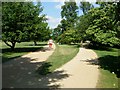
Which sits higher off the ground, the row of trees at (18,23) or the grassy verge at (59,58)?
the row of trees at (18,23)

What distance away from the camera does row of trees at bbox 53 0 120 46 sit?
66.7 feet

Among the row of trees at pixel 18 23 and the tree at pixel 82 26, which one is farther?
the tree at pixel 82 26

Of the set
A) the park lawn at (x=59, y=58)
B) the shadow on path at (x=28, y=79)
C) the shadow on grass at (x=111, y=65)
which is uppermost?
the shadow on path at (x=28, y=79)

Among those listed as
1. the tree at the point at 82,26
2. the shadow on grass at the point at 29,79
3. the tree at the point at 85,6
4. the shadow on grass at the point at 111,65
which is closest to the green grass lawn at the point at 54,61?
the shadow on grass at the point at 29,79

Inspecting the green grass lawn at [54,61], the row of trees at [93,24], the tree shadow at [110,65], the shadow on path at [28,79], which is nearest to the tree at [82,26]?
the row of trees at [93,24]

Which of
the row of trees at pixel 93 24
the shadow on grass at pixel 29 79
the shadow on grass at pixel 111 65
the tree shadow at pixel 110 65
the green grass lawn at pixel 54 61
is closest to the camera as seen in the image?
the shadow on grass at pixel 29 79

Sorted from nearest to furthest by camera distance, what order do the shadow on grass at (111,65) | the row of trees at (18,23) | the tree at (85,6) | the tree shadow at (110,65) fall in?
the shadow on grass at (111,65) < the tree shadow at (110,65) < the row of trees at (18,23) < the tree at (85,6)

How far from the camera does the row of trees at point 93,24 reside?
20339 millimetres

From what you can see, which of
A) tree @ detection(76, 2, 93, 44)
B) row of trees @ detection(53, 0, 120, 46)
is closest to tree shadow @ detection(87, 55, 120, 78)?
row of trees @ detection(53, 0, 120, 46)

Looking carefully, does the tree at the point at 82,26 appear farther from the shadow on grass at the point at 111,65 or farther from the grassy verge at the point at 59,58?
the shadow on grass at the point at 111,65

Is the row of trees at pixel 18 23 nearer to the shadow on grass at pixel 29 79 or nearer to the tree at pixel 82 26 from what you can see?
the tree at pixel 82 26

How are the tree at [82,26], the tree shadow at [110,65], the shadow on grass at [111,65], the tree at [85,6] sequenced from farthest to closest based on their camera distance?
the tree at [85,6]
the tree at [82,26]
the tree shadow at [110,65]
the shadow on grass at [111,65]

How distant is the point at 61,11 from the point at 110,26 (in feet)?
220

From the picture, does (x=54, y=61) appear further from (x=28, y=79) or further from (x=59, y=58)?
(x=28, y=79)
